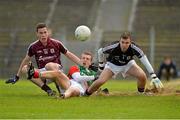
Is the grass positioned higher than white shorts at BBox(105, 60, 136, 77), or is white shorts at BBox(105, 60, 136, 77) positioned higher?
white shorts at BBox(105, 60, 136, 77)

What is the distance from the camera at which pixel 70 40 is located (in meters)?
34.8

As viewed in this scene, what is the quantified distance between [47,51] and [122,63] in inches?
79.5

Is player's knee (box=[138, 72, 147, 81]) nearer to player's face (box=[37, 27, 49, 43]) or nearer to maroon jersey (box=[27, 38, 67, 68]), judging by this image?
maroon jersey (box=[27, 38, 67, 68])

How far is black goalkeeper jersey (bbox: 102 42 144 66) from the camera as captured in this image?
16.8 m

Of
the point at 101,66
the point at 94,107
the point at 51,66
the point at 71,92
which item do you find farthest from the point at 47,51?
the point at 94,107

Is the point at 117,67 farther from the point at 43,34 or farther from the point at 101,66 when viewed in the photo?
the point at 43,34

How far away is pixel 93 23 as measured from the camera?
41750 mm

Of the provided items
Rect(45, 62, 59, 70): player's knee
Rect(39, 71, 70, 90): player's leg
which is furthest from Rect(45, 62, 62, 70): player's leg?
Rect(39, 71, 70, 90): player's leg

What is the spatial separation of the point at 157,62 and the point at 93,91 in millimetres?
19508

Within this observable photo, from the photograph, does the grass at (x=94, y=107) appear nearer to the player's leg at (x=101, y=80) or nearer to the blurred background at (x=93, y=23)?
the player's leg at (x=101, y=80)

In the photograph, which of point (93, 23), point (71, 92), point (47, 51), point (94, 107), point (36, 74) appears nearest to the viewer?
point (94, 107)

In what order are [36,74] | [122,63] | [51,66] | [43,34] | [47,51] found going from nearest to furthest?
[36,74] → [122,63] → [51,66] → [43,34] → [47,51]

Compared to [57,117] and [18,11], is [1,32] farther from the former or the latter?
[57,117]

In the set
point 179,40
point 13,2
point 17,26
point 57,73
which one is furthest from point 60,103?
point 13,2
